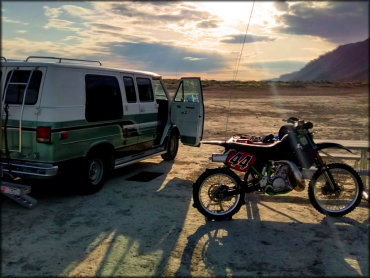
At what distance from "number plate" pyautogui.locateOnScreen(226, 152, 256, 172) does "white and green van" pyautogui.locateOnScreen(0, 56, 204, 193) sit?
238 centimetres

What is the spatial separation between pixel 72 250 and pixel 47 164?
1778mm

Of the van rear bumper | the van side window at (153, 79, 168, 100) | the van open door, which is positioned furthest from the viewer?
the van side window at (153, 79, 168, 100)

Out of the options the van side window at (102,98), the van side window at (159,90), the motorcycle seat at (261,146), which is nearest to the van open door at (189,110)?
the van side window at (159,90)

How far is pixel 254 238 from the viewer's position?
436 centimetres

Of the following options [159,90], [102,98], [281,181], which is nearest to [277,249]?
[281,181]

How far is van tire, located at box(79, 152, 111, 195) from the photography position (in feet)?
19.2

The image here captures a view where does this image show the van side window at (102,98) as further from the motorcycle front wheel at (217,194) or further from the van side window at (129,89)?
the motorcycle front wheel at (217,194)

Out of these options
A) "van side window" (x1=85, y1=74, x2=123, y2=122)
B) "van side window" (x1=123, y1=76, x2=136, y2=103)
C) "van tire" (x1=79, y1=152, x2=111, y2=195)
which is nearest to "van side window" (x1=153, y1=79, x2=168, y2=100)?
"van side window" (x1=123, y1=76, x2=136, y2=103)

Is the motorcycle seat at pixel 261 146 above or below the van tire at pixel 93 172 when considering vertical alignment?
above

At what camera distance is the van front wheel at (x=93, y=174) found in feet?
19.2

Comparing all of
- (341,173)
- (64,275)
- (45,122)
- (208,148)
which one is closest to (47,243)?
(64,275)

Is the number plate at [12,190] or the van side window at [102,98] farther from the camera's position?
the van side window at [102,98]

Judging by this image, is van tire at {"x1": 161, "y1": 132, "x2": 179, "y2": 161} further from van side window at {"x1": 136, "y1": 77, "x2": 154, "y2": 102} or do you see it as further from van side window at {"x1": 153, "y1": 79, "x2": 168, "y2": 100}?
van side window at {"x1": 136, "y1": 77, "x2": 154, "y2": 102}

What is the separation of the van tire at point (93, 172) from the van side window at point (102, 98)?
0.67m
